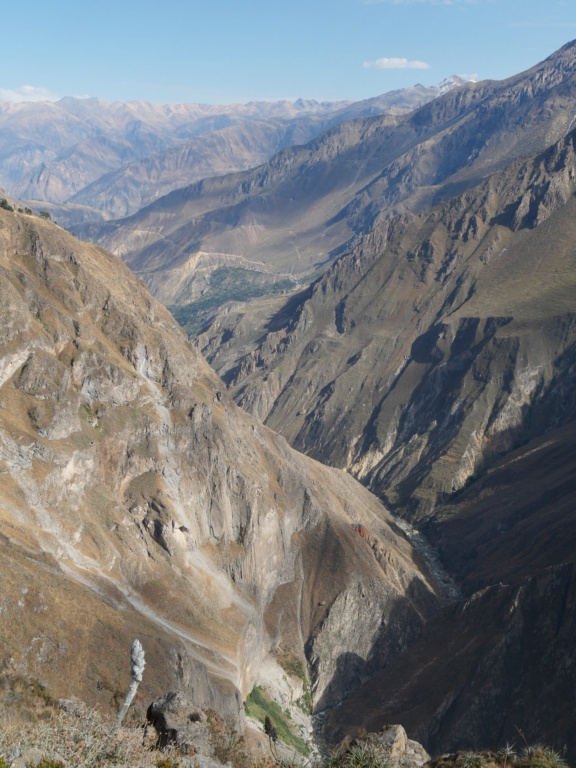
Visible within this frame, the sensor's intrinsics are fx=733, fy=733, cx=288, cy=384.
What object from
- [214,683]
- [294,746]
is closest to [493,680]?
[294,746]

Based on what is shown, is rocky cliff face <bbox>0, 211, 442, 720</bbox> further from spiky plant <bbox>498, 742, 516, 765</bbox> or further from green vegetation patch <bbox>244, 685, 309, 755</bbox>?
spiky plant <bbox>498, 742, 516, 765</bbox>

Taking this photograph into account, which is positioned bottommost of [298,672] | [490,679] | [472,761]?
[298,672]

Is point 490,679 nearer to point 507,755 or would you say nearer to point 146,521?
point 146,521

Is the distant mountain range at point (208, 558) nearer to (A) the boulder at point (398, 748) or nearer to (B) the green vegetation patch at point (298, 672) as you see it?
(B) the green vegetation patch at point (298, 672)

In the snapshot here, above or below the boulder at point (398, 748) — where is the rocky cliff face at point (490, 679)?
below

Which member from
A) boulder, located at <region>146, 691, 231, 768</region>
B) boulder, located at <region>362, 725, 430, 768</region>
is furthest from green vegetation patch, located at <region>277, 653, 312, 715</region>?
boulder, located at <region>146, 691, 231, 768</region>

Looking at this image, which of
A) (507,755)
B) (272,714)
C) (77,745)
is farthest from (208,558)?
(77,745)

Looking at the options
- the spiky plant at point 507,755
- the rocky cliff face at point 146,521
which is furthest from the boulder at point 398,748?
the rocky cliff face at point 146,521
